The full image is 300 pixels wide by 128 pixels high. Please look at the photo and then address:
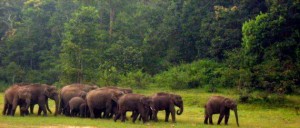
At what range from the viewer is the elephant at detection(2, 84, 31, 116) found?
23328mm

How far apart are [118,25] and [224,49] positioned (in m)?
11.0

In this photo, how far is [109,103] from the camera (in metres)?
23.3

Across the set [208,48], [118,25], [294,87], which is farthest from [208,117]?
[118,25]

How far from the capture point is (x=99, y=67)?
40.7 meters

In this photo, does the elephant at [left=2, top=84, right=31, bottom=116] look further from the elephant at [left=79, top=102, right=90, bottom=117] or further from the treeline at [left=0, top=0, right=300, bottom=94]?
the treeline at [left=0, top=0, right=300, bottom=94]

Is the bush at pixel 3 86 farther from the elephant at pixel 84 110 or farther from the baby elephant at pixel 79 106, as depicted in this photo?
the elephant at pixel 84 110

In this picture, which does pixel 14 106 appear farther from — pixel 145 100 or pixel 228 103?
pixel 228 103

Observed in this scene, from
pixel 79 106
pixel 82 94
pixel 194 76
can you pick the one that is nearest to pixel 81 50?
pixel 194 76

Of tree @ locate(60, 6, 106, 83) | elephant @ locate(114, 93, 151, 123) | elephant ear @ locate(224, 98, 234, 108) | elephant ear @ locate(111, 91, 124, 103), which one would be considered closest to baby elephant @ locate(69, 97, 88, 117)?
elephant ear @ locate(111, 91, 124, 103)

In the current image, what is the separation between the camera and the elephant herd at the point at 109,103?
2209 cm

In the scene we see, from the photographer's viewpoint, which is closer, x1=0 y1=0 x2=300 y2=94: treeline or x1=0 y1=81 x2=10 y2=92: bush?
x1=0 y1=0 x2=300 y2=94: treeline

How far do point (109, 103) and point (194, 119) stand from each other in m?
4.51

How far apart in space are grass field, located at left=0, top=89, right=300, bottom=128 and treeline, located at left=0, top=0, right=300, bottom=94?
7.79 ft

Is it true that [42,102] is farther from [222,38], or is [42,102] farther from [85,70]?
[222,38]
